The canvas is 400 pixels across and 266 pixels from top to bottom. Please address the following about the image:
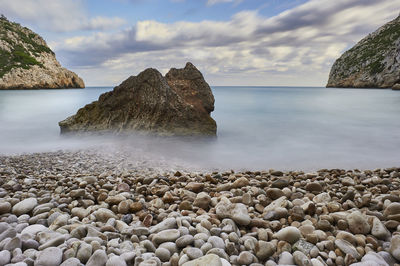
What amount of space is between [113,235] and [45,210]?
3.50ft

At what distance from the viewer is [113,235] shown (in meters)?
2.41

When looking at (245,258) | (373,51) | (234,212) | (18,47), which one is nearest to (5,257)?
(245,258)

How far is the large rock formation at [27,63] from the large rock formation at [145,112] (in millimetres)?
62462

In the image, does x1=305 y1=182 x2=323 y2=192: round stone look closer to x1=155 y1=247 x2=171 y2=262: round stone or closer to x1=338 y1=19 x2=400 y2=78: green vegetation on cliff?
x1=155 y1=247 x2=171 y2=262: round stone

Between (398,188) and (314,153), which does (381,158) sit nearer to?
(314,153)

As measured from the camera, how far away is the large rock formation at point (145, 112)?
8.61 m

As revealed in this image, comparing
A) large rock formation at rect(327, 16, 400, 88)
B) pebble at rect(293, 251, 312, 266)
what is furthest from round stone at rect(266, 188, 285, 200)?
large rock formation at rect(327, 16, 400, 88)

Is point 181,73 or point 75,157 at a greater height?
point 181,73

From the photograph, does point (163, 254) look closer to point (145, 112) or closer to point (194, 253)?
point (194, 253)

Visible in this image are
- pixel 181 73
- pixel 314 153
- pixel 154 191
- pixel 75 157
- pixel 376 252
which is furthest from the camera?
pixel 181 73

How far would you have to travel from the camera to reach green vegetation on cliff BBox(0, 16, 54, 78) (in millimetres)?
62341

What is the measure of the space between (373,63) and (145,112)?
263 feet

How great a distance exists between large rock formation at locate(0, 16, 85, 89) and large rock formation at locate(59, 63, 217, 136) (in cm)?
6246

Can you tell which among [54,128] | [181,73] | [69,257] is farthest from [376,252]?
[54,128]
